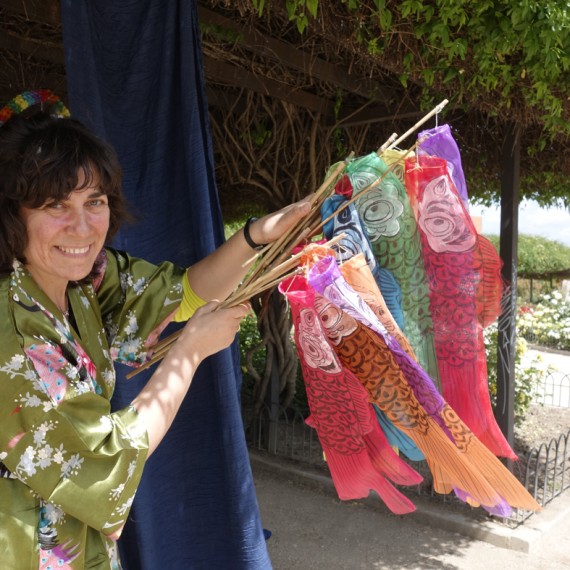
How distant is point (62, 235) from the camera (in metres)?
1.15

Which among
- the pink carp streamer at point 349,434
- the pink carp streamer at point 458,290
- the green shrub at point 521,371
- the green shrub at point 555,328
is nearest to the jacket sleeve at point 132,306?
the pink carp streamer at point 349,434

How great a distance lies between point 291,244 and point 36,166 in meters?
0.56

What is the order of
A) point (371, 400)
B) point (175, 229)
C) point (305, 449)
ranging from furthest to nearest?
point (305, 449), point (175, 229), point (371, 400)

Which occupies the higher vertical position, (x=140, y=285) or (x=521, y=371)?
(x=140, y=285)

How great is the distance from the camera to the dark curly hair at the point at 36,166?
1.10 metres

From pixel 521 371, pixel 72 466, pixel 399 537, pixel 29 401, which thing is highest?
pixel 29 401

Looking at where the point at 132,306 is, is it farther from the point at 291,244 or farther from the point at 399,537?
the point at 399,537

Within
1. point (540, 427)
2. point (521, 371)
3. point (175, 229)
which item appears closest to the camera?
point (175, 229)

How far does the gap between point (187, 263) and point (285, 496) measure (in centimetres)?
277

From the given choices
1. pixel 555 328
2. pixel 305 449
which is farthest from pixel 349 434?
pixel 555 328

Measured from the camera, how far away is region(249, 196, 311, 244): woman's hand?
1.41 meters

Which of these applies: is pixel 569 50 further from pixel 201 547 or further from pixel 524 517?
pixel 524 517

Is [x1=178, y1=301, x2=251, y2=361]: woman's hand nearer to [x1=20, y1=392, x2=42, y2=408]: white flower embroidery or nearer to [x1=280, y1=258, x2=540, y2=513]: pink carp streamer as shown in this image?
[x1=280, y1=258, x2=540, y2=513]: pink carp streamer

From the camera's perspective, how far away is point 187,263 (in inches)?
71.1
